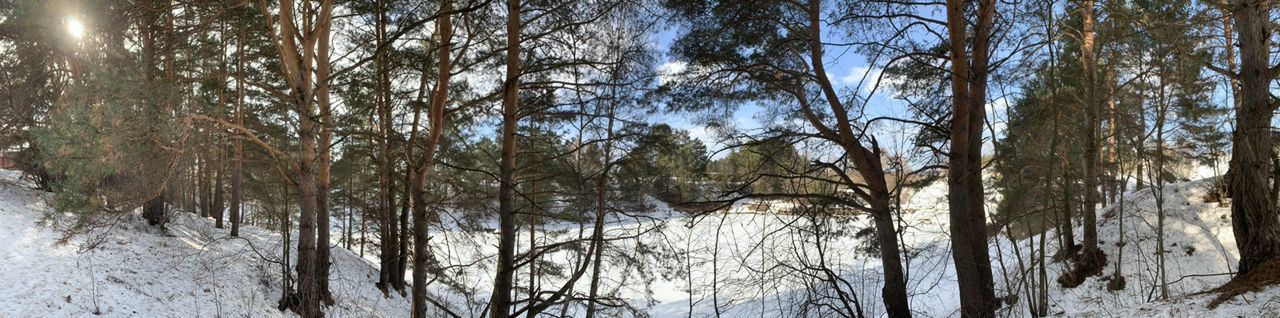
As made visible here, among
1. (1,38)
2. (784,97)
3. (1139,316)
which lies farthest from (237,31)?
(1139,316)

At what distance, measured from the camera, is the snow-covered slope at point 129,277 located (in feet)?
24.1

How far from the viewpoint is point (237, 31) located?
9484 millimetres

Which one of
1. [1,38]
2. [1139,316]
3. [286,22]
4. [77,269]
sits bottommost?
[1139,316]

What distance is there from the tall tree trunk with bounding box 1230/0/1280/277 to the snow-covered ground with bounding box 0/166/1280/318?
700mm

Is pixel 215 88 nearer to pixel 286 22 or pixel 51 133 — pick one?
pixel 51 133

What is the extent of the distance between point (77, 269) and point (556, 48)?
24.9ft

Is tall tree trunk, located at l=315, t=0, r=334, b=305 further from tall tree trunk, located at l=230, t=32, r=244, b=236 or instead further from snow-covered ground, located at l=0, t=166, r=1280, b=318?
tall tree trunk, located at l=230, t=32, r=244, b=236

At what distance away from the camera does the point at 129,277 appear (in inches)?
349

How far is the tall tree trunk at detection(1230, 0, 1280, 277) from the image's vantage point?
17.1 feet

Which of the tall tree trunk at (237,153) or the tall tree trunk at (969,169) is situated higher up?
the tall tree trunk at (237,153)

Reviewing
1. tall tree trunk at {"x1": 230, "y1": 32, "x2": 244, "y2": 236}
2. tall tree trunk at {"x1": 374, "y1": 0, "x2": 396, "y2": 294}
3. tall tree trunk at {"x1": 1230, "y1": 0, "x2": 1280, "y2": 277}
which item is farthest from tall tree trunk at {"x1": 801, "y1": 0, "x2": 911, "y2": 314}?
tall tree trunk at {"x1": 230, "y1": 32, "x2": 244, "y2": 236}

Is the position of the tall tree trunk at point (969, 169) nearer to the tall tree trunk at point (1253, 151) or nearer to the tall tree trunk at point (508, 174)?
the tall tree trunk at point (1253, 151)

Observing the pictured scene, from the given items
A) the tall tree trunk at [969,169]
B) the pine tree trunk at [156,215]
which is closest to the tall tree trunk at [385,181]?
the pine tree trunk at [156,215]

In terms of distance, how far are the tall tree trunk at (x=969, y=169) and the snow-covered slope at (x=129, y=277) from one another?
18.9 ft
